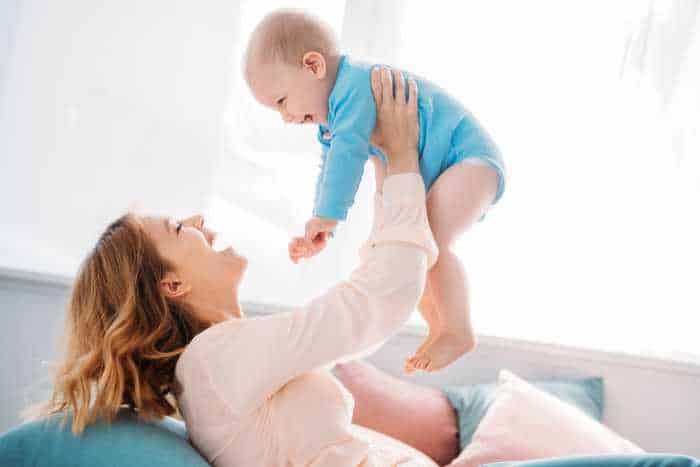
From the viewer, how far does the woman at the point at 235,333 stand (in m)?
1.25

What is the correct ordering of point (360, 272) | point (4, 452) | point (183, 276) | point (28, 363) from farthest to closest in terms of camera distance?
point (28, 363) < point (183, 276) < point (4, 452) < point (360, 272)

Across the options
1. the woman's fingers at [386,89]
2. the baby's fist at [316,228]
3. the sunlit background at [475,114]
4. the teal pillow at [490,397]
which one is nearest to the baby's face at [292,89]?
the woman's fingers at [386,89]

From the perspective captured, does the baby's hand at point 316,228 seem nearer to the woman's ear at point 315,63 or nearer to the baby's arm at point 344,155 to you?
the baby's arm at point 344,155

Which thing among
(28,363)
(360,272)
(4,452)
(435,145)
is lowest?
(28,363)

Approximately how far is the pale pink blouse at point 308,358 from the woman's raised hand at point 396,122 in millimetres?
44

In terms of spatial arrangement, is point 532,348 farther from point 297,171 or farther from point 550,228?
point 297,171

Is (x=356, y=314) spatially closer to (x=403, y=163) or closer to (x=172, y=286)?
(x=403, y=163)

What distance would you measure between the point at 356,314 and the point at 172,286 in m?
0.44

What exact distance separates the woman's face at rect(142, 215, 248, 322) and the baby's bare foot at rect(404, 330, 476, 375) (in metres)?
0.39

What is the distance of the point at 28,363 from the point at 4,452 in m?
1.37

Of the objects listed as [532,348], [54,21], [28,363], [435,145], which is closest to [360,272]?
[435,145]

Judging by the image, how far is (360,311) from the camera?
1232mm

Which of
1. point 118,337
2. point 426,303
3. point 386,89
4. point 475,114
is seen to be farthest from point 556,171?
point 118,337

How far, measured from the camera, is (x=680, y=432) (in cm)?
265
